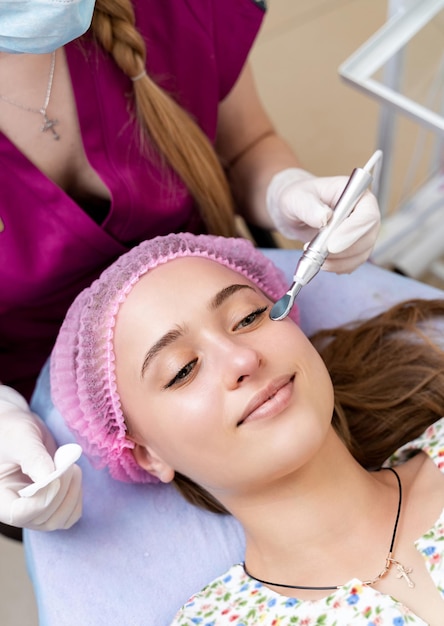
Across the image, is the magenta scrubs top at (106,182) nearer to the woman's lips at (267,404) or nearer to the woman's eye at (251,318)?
the woman's eye at (251,318)

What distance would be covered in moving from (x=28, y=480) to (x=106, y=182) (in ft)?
1.59

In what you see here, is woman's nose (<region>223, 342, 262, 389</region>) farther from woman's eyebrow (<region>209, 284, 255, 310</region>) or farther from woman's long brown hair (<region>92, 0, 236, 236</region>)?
woman's long brown hair (<region>92, 0, 236, 236</region>)

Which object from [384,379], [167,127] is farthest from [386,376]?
[167,127]

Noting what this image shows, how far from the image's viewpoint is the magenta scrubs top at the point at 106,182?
3.80ft

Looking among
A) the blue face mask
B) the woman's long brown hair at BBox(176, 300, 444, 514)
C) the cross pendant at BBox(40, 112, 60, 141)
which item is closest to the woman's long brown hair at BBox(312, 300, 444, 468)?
the woman's long brown hair at BBox(176, 300, 444, 514)

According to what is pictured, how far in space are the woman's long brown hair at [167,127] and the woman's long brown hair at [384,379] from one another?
306mm

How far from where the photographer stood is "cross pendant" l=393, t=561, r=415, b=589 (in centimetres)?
102

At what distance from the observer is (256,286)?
1168 mm

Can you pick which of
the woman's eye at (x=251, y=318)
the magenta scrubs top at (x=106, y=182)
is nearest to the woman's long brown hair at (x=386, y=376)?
the woman's eye at (x=251, y=318)

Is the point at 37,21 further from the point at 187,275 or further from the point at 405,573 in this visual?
the point at 405,573

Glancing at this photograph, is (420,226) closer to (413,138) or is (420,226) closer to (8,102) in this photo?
(413,138)

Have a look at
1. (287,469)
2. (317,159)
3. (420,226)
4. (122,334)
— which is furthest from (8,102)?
(317,159)

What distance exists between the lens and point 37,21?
0.94m

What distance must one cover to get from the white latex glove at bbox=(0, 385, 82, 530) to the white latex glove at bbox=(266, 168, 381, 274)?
514 mm
